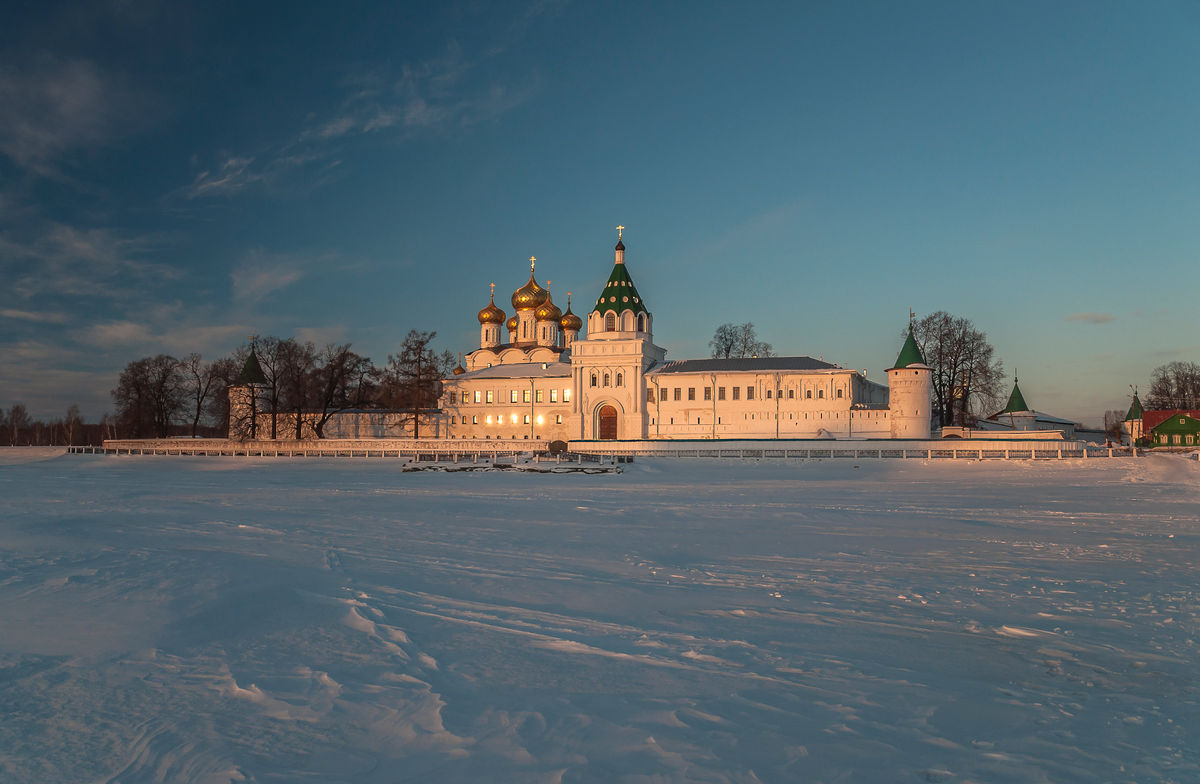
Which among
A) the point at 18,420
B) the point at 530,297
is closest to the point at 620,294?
the point at 530,297

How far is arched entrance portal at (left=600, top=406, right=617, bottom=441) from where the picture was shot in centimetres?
5550

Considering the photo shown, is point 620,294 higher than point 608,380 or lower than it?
higher

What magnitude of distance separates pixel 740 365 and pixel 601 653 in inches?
1956

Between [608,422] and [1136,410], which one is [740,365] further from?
[1136,410]

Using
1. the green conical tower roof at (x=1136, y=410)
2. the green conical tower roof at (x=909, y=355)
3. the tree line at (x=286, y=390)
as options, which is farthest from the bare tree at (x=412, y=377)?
the green conical tower roof at (x=1136, y=410)

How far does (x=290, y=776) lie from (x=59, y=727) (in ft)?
6.07

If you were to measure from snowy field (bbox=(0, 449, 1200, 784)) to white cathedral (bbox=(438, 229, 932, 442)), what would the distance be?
126 feet

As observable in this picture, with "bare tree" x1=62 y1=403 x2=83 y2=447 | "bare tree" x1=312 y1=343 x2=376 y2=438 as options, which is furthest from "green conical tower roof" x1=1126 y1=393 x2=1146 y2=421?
"bare tree" x1=62 y1=403 x2=83 y2=447

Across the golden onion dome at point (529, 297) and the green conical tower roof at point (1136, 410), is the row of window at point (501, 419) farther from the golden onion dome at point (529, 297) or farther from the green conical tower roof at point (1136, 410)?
the green conical tower roof at point (1136, 410)

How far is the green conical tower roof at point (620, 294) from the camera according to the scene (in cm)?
5550

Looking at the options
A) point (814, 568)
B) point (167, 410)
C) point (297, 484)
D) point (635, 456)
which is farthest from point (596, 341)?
point (814, 568)

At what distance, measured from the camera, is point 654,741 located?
4.64 m

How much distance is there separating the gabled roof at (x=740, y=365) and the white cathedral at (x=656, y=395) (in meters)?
0.07

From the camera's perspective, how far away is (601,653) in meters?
6.35
